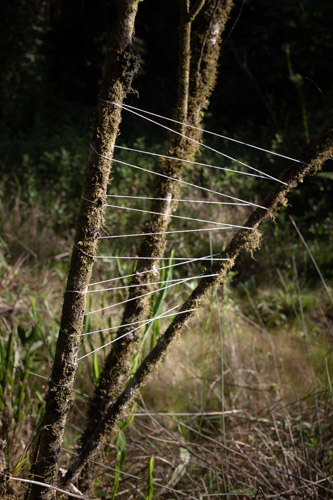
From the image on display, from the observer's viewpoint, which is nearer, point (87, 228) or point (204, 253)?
point (87, 228)

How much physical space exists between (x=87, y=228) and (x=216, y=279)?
12.9 inches

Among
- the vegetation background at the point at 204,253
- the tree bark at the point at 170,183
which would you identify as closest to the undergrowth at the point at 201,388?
the vegetation background at the point at 204,253

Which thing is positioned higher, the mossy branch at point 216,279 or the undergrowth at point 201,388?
the mossy branch at point 216,279

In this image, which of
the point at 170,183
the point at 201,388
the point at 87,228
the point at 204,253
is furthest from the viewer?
the point at 204,253

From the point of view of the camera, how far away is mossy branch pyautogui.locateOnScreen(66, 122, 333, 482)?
37.4 inches

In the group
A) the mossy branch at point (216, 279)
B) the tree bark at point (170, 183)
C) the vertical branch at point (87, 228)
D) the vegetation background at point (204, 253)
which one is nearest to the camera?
the vertical branch at point (87, 228)

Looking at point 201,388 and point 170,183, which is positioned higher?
point 170,183

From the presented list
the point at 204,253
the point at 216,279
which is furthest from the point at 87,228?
A: the point at 204,253

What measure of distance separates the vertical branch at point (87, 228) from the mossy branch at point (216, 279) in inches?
6.1

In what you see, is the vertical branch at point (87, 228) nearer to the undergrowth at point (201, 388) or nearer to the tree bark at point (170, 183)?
the undergrowth at point (201, 388)

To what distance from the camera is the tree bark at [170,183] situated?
115 cm

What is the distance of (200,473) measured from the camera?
1.55 metres

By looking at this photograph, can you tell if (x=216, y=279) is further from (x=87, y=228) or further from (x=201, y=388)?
(x=201, y=388)

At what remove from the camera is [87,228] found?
0.88 meters
